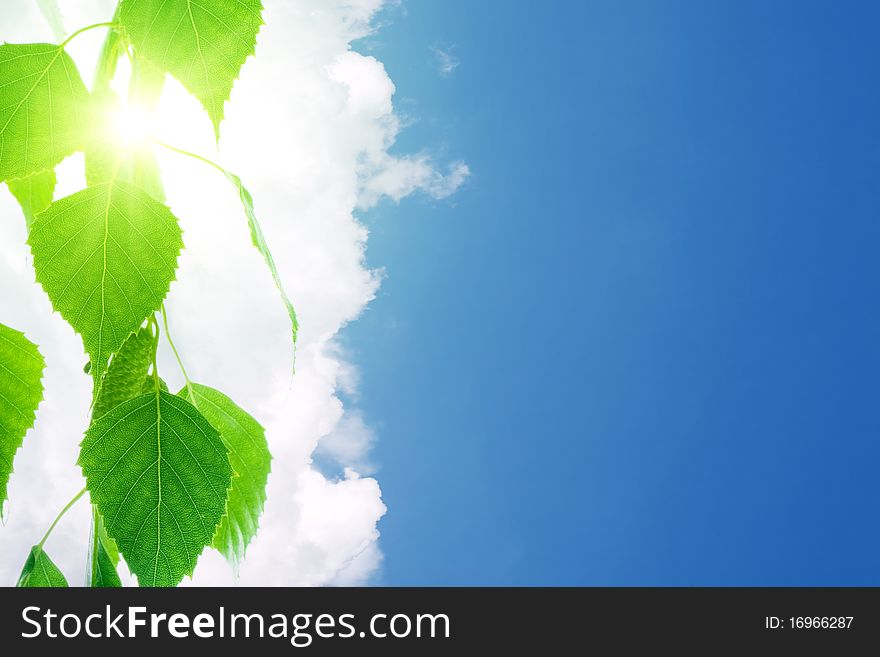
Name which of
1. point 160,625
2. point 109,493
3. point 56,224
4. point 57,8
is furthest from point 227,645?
point 57,8

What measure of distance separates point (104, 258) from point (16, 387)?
0.45 ft

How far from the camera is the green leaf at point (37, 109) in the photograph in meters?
0.36

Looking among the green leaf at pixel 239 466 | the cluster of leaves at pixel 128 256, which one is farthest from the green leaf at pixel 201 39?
the green leaf at pixel 239 466

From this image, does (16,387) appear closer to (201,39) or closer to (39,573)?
(39,573)

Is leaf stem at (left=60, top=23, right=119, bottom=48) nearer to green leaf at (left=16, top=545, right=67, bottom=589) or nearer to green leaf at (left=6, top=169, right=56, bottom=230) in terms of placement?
green leaf at (left=6, top=169, right=56, bottom=230)

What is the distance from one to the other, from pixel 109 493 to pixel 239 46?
0.23 meters

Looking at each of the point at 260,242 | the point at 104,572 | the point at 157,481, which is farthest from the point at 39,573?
the point at 260,242

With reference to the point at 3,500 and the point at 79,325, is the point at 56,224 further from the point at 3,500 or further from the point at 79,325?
the point at 3,500

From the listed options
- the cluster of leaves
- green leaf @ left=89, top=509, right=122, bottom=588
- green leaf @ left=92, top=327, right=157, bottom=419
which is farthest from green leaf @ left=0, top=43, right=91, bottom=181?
green leaf @ left=89, top=509, right=122, bottom=588

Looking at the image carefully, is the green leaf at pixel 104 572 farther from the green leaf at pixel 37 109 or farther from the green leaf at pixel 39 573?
the green leaf at pixel 37 109

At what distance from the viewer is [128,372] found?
0.41 meters

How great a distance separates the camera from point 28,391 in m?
0.44

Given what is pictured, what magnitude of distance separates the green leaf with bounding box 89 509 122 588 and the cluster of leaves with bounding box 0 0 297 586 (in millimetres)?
33

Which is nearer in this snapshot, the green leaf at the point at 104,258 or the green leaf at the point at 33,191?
the green leaf at the point at 104,258
